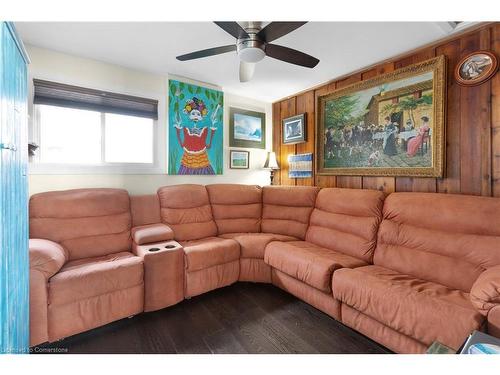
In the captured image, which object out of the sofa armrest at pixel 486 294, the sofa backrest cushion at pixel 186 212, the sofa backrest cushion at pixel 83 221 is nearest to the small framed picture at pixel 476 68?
the sofa armrest at pixel 486 294

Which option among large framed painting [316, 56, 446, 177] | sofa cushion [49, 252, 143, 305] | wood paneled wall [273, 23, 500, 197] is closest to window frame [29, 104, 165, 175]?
sofa cushion [49, 252, 143, 305]

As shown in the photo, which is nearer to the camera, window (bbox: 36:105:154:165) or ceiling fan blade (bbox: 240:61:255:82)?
ceiling fan blade (bbox: 240:61:255:82)

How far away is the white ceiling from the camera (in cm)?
180

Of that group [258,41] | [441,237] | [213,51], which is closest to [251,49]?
[258,41]

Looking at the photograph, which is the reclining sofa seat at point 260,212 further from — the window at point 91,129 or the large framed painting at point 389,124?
the window at point 91,129

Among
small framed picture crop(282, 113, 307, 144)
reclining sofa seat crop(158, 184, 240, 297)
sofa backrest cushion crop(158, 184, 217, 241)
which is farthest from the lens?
small framed picture crop(282, 113, 307, 144)

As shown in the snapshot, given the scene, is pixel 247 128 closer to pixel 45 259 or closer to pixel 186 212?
pixel 186 212

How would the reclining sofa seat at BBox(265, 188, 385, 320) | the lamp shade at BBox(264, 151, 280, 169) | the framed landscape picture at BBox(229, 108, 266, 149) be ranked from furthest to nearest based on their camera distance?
the lamp shade at BBox(264, 151, 280, 169) < the framed landscape picture at BBox(229, 108, 266, 149) < the reclining sofa seat at BBox(265, 188, 385, 320)

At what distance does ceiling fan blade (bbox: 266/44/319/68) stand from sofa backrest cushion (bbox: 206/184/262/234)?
1720 mm

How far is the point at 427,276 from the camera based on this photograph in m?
1.68

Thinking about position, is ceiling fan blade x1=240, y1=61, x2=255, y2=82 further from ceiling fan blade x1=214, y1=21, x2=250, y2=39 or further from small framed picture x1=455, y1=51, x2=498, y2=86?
small framed picture x1=455, y1=51, x2=498, y2=86

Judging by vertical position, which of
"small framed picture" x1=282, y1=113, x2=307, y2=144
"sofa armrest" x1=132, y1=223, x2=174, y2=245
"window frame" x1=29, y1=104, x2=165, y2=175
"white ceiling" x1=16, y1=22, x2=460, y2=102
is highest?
"white ceiling" x1=16, y1=22, x2=460, y2=102

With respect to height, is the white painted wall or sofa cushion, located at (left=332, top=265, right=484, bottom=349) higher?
the white painted wall

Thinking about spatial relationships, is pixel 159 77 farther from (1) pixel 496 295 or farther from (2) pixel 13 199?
(1) pixel 496 295
